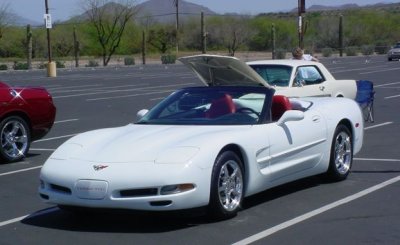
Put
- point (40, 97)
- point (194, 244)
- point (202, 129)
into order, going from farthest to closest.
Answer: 1. point (40, 97)
2. point (202, 129)
3. point (194, 244)

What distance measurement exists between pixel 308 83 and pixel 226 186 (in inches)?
326

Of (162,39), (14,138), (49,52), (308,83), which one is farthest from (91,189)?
(162,39)

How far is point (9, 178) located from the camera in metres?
10.7

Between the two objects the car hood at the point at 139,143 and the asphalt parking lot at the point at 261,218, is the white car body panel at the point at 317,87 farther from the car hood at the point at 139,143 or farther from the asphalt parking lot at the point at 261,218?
the car hood at the point at 139,143

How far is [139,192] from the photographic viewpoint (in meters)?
7.31

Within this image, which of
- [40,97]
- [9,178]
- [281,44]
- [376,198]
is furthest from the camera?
[281,44]

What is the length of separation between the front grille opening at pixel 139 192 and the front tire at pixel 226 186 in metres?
0.59

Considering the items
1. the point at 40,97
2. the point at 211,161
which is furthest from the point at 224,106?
the point at 40,97

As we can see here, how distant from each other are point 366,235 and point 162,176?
188 centimetres

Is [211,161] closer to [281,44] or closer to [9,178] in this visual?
[9,178]

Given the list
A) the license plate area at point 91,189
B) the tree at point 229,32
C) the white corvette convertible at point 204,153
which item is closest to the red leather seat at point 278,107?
the white corvette convertible at point 204,153

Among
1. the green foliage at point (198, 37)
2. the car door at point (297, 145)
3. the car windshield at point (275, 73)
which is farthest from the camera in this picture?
the green foliage at point (198, 37)

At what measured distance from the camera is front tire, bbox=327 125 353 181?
31.8 ft

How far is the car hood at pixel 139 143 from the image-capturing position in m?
7.61
